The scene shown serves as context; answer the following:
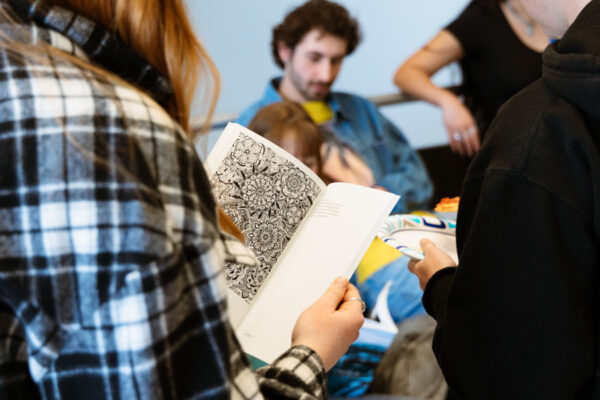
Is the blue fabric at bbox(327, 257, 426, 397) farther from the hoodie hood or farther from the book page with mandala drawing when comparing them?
the hoodie hood

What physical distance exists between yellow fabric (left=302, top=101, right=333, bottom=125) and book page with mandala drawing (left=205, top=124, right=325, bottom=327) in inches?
55.5

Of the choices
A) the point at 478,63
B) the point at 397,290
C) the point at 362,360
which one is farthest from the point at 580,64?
the point at 478,63

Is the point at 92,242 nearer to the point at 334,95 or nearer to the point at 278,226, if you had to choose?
the point at 278,226

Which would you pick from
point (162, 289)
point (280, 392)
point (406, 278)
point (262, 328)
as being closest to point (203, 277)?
point (162, 289)

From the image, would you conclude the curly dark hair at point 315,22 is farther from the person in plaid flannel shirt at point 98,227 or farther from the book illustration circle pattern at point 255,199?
the person in plaid flannel shirt at point 98,227

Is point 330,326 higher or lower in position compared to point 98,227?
lower

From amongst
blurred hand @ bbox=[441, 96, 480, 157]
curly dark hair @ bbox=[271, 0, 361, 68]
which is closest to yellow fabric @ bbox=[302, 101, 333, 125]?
curly dark hair @ bbox=[271, 0, 361, 68]

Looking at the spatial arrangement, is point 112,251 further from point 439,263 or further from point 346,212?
point 439,263

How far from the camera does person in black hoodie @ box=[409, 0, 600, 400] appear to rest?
702mm

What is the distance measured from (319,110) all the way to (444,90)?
17.3 inches

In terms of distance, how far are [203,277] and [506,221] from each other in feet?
1.22

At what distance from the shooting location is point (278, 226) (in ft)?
3.00

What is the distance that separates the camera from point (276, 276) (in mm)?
901

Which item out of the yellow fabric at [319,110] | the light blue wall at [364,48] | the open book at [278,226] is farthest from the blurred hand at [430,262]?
the light blue wall at [364,48]
